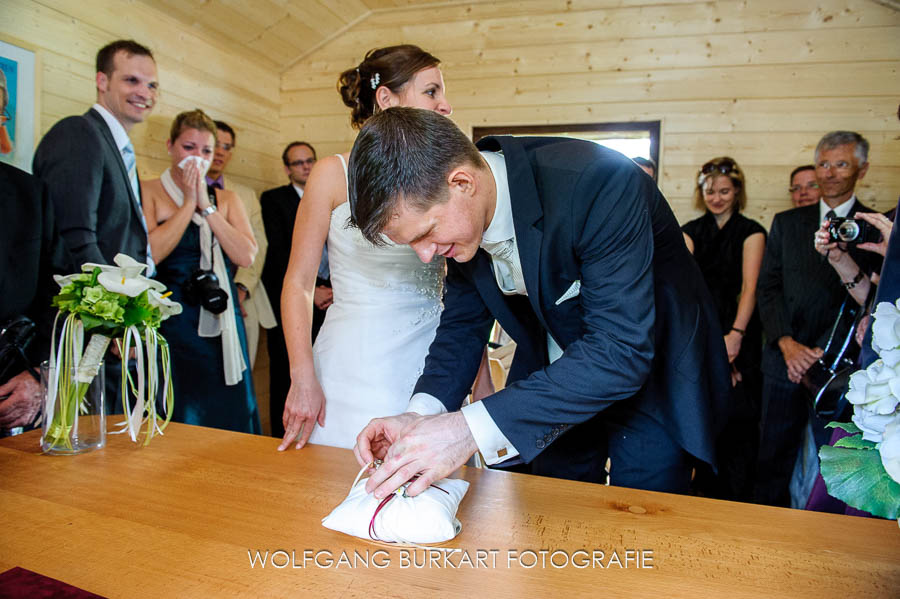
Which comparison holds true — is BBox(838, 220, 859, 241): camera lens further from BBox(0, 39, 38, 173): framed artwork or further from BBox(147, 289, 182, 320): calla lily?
BBox(0, 39, 38, 173): framed artwork

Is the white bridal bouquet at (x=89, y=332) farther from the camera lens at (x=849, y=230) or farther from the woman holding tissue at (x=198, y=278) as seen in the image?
the camera lens at (x=849, y=230)

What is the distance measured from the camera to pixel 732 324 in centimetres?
324

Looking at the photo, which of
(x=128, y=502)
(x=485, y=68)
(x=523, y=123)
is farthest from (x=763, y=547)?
(x=485, y=68)

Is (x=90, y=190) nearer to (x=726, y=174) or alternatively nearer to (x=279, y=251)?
(x=279, y=251)

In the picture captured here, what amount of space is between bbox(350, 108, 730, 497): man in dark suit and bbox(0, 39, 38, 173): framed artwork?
214cm

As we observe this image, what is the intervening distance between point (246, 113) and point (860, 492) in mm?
4146

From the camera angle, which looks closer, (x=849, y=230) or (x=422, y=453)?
(x=422, y=453)

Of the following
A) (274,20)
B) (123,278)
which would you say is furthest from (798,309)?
(274,20)

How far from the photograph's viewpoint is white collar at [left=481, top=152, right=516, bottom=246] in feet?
3.76

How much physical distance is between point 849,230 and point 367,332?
60.4 inches

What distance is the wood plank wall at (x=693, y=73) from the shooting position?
3.45 metres

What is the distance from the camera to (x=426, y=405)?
1202mm

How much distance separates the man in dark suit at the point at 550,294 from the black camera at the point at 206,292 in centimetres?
144

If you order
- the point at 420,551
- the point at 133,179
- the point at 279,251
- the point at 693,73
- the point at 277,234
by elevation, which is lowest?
the point at 420,551
